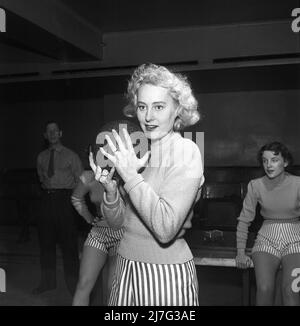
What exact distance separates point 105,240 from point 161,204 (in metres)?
0.95

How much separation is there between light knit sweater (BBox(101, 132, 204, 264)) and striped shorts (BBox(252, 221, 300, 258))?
1036mm

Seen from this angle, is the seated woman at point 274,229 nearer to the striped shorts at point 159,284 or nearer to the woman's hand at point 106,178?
the striped shorts at point 159,284

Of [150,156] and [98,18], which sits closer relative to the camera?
[150,156]

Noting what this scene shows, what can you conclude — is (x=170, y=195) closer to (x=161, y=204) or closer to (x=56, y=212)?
(x=161, y=204)

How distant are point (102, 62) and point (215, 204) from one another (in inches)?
85.5

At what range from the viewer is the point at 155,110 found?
38.1 inches

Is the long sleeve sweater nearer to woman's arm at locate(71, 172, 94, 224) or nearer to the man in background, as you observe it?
woman's arm at locate(71, 172, 94, 224)

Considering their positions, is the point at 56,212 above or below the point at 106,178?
below

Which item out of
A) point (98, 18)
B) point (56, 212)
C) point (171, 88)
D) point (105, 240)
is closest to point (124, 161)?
point (171, 88)

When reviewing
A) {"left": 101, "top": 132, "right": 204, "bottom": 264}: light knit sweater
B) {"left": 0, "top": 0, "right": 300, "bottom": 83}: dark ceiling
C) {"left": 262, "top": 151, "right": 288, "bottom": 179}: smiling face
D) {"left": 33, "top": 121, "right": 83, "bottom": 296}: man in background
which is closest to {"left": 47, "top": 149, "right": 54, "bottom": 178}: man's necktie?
{"left": 33, "top": 121, "right": 83, "bottom": 296}: man in background

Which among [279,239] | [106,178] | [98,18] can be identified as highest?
[98,18]

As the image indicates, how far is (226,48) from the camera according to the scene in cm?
478

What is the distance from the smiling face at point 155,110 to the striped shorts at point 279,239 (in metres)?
1.16

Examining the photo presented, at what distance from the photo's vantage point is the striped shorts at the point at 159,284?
98 centimetres
